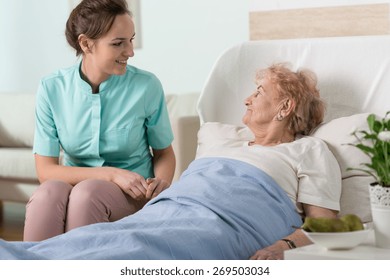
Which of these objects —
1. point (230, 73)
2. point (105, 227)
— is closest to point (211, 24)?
point (230, 73)

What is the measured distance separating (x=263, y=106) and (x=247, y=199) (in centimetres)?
38

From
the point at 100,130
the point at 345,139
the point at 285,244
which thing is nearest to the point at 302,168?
the point at 345,139

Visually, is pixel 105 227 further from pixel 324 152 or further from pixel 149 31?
pixel 149 31

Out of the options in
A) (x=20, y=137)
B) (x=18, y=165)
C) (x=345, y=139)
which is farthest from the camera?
(x=20, y=137)

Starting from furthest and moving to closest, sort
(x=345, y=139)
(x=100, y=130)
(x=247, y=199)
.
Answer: (x=100, y=130)
(x=345, y=139)
(x=247, y=199)

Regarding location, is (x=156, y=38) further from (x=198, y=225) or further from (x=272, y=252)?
(x=272, y=252)

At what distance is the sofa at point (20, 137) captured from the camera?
484 cm

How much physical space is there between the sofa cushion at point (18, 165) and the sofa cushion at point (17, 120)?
0.23 metres

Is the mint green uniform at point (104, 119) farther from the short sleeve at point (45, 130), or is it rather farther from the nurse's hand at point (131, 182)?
the nurse's hand at point (131, 182)

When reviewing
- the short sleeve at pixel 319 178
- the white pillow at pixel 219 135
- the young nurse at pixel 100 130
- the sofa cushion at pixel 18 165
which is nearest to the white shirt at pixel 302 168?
the short sleeve at pixel 319 178

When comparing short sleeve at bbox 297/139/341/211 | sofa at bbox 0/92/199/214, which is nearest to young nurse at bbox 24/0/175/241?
short sleeve at bbox 297/139/341/211

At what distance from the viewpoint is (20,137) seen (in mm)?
5230

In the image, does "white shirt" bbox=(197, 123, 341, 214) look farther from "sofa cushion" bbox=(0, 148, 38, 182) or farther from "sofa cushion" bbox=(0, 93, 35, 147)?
"sofa cushion" bbox=(0, 93, 35, 147)

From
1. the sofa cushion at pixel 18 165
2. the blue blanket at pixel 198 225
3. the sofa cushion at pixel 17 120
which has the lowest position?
the sofa cushion at pixel 18 165
